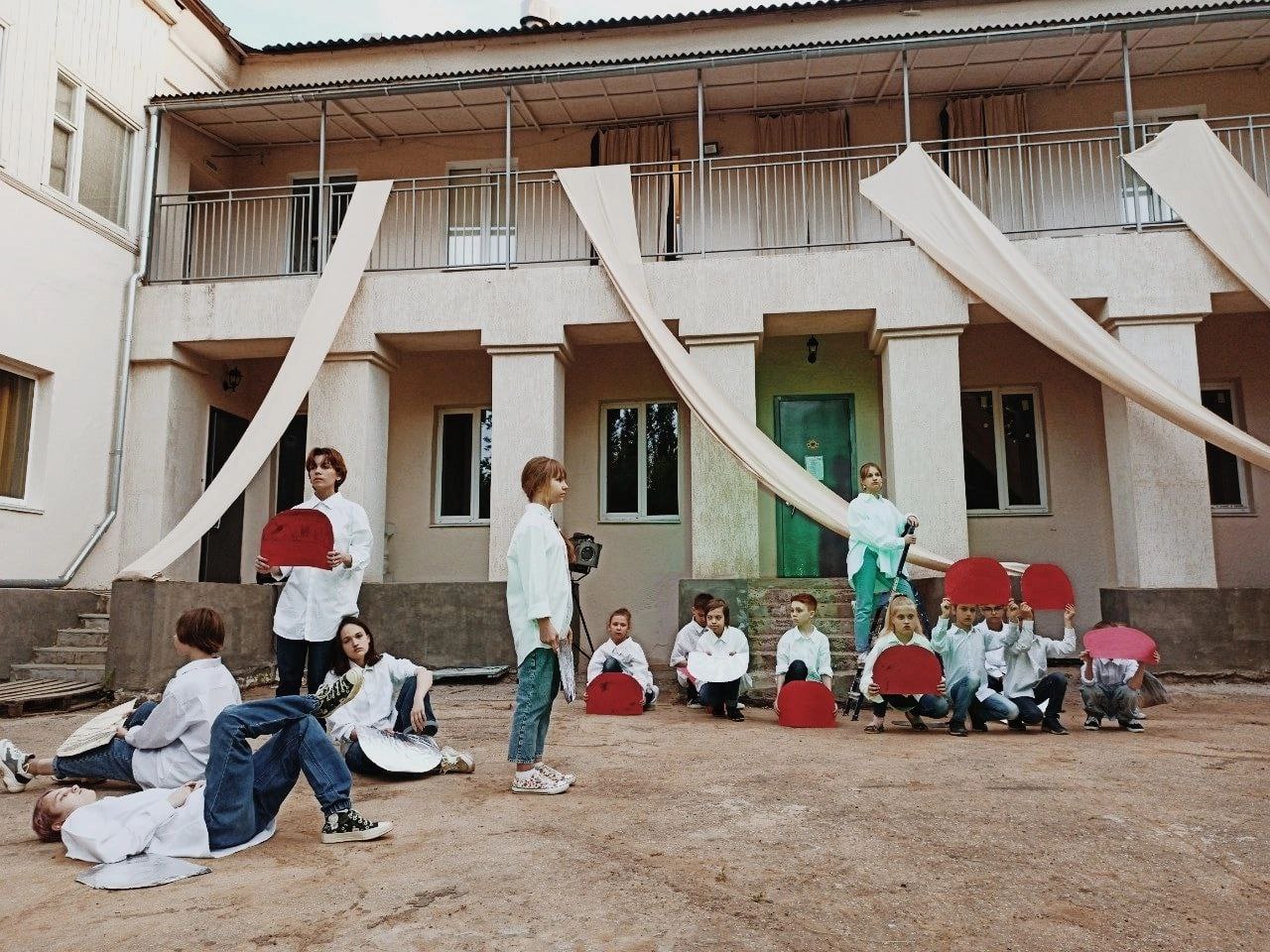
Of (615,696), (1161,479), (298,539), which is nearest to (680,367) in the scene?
(615,696)

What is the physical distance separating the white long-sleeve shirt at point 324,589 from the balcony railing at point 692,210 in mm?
6018

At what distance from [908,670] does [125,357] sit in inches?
376

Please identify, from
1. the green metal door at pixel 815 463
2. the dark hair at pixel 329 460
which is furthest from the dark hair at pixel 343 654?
the green metal door at pixel 815 463

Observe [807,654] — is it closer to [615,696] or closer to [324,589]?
[615,696]

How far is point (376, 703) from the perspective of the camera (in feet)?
16.3

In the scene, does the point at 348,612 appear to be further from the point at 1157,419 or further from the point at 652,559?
the point at 1157,419

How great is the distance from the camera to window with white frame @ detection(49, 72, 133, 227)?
382 inches

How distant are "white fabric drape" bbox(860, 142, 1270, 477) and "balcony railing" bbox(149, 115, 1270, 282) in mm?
1134

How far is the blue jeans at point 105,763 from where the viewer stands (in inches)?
170

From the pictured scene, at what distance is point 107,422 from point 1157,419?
11.6 meters

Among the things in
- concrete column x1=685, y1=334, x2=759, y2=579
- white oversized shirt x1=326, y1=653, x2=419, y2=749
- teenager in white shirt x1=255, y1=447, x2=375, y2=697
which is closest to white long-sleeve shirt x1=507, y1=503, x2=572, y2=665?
white oversized shirt x1=326, y1=653, x2=419, y2=749

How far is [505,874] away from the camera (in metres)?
3.07

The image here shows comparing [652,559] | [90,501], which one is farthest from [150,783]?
[652,559]

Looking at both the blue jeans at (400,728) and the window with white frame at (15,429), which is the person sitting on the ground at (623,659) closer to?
the blue jeans at (400,728)
